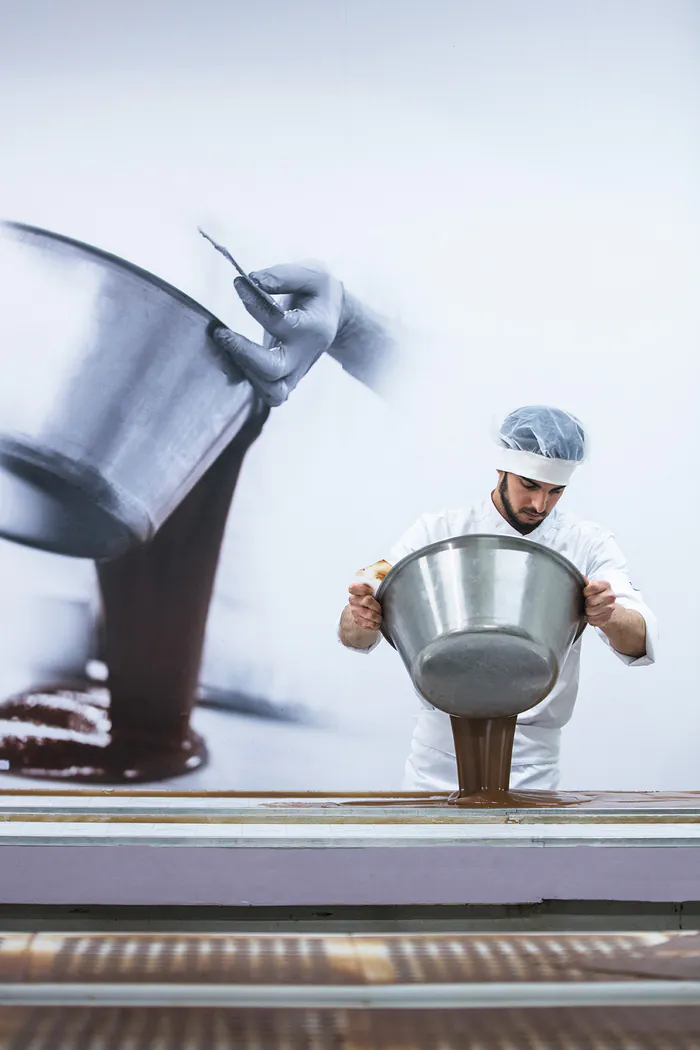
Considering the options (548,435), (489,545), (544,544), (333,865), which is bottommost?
(333,865)

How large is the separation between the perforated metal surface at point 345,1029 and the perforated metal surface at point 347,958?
35 millimetres

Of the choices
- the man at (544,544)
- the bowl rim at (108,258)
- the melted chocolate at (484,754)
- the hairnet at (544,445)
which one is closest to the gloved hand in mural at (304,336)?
the bowl rim at (108,258)

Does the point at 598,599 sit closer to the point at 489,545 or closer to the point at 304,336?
the point at 489,545

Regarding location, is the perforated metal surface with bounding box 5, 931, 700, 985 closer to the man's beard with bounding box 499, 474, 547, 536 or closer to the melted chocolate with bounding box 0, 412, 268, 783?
the man's beard with bounding box 499, 474, 547, 536

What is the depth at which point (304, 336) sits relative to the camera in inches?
128

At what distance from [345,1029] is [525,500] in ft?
4.88

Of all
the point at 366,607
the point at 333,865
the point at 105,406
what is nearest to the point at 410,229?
the point at 105,406

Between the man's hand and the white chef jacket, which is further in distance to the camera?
the man's hand

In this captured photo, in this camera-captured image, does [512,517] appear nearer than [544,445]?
No

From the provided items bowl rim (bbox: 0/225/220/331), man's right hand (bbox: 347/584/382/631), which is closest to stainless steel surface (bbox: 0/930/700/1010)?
man's right hand (bbox: 347/584/382/631)

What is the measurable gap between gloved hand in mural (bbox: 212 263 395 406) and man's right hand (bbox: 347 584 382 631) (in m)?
1.54

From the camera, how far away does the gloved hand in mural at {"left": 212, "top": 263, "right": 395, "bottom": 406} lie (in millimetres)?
3229

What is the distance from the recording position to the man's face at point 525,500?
7.47 ft

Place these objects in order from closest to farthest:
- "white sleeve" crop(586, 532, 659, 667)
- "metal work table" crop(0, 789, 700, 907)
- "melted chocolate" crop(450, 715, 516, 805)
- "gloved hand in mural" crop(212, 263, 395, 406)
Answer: "metal work table" crop(0, 789, 700, 907) < "melted chocolate" crop(450, 715, 516, 805) < "white sleeve" crop(586, 532, 659, 667) < "gloved hand in mural" crop(212, 263, 395, 406)
